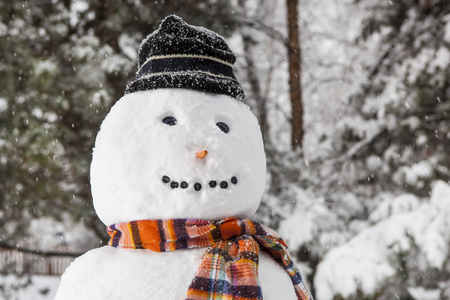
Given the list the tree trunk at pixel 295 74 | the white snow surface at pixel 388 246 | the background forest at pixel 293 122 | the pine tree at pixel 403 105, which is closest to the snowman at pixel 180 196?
the white snow surface at pixel 388 246

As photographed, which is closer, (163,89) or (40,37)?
(163,89)

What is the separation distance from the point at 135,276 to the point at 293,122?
4.88 meters

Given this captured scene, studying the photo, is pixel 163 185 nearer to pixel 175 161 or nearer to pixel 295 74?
pixel 175 161

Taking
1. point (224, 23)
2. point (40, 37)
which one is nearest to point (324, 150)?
point (224, 23)

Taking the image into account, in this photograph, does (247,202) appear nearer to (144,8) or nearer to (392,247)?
(392,247)

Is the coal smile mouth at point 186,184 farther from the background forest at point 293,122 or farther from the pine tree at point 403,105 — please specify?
the pine tree at point 403,105

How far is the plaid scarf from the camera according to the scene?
136 centimetres

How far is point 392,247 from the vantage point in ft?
12.3

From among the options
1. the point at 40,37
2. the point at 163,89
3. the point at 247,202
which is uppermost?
the point at 40,37

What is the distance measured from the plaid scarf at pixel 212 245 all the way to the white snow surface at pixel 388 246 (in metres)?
2.47

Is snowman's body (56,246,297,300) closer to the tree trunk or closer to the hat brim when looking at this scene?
the hat brim

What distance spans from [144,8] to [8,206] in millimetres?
2813

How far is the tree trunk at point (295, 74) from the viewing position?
5926mm

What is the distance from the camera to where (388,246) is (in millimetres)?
3783
